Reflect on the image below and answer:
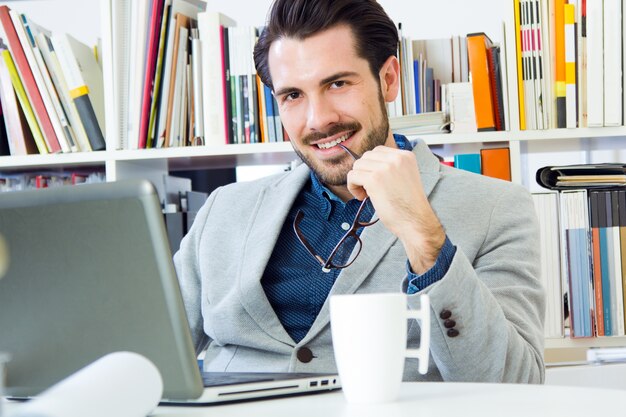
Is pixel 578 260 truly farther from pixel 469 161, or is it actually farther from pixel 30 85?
pixel 30 85

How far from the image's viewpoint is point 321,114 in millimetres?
1595

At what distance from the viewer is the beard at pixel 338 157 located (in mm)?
1597

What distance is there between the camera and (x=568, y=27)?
191 centimetres

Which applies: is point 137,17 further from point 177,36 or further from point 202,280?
point 202,280

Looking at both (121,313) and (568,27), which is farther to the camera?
(568,27)

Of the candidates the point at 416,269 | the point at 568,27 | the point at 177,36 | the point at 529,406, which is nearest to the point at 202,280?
the point at 416,269

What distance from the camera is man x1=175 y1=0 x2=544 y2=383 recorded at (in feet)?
3.72

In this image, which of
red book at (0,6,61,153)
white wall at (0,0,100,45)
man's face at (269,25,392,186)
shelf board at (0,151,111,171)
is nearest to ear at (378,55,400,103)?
man's face at (269,25,392,186)

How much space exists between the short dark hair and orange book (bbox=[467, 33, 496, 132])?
297 millimetres

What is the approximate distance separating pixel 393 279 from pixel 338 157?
0.30m

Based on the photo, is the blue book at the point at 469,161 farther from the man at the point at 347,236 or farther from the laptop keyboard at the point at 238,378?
the laptop keyboard at the point at 238,378

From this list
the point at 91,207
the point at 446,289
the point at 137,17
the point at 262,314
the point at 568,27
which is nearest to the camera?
the point at 91,207

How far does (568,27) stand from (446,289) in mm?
1093

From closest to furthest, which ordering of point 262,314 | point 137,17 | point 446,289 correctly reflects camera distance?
1. point 446,289
2. point 262,314
3. point 137,17
